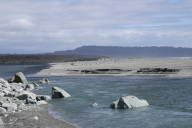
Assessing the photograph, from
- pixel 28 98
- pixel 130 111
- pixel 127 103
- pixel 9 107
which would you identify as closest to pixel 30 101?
pixel 28 98

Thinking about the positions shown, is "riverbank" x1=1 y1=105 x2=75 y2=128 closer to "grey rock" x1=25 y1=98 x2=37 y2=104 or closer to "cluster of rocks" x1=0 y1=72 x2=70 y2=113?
"cluster of rocks" x1=0 y1=72 x2=70 y2=113

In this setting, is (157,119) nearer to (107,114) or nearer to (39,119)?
(107,114)

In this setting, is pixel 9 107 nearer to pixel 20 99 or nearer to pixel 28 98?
pixel 28 98

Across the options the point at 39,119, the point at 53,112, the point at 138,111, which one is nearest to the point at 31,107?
the point at 53,112

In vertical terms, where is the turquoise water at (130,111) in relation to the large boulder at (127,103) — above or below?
below

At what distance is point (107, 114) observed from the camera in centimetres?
3103

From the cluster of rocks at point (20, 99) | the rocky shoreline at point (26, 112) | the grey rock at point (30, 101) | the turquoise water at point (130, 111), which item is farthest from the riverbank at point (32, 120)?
the grey rock at point (30, 101)

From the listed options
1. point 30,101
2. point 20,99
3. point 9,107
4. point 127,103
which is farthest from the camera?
point 20,99

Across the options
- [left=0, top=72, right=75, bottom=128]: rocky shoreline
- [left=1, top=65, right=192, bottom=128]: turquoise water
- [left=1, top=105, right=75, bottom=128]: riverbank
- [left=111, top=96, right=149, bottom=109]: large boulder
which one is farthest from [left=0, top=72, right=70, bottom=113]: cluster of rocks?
[left=111, top=96, right=149, bottom=109]: large boulder

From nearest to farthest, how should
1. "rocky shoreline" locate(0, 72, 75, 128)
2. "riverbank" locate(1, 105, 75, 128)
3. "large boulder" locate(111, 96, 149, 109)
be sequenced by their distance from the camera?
1. "riverbank" locate(1, 105, 75, 128)
2. "rocky shoreline" locate(0, 72, 75, 128)
3. "large boulder" locate(111, 96, 149, 109)

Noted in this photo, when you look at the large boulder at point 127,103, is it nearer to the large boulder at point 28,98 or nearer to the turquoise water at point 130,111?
the turquoise water at point 130,111

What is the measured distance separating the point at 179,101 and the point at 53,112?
37.6ft

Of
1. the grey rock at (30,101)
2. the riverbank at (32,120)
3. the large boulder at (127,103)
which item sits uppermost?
the large boulder at (127,103)

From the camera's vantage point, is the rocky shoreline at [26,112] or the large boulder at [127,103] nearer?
the rocky shoreline at [26,112]
